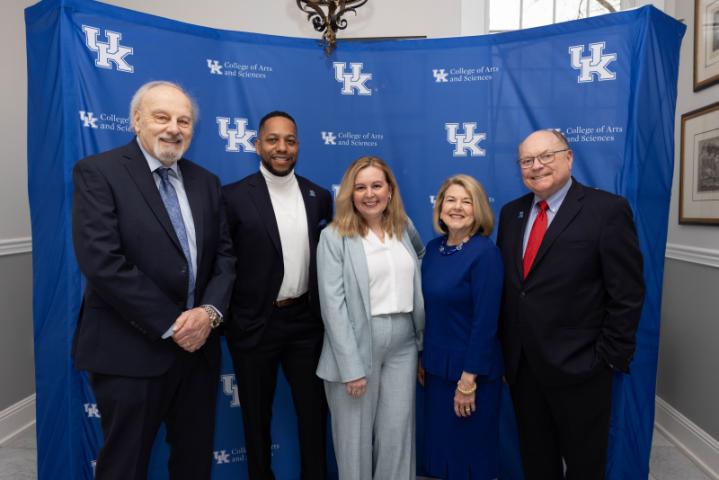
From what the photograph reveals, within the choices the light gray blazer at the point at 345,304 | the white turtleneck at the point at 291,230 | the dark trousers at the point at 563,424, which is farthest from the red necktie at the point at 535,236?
the white turtleneck at the point at 291,230

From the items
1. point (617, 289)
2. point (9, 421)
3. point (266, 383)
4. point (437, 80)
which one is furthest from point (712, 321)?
point (9, 421)

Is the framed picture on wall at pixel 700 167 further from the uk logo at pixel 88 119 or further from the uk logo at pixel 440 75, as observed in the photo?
the uk logo at pixel 88 119

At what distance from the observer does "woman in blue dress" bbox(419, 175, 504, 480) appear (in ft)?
5.83

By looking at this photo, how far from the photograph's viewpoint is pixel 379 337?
184 centimetres

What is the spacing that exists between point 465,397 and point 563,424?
0.37m

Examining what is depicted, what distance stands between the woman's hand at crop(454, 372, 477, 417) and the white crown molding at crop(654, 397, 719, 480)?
5.49ft

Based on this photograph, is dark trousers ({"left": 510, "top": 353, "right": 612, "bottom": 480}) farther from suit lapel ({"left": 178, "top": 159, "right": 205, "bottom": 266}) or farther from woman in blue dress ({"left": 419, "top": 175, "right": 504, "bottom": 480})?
suit lapel ({"left": 178, "top": 159, "right": 205, "bottom": 266})

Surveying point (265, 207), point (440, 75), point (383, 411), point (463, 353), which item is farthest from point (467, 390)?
point (440, 75)

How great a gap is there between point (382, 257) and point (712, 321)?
6.44 feet

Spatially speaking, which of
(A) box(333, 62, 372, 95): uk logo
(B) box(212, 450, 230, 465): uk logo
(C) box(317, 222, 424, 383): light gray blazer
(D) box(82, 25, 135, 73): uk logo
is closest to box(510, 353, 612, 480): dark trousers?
(C) box(317, 222, 424, 383): light gray blazer

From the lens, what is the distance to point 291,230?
205 centimetres

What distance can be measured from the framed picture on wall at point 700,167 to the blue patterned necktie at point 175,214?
2630 mm

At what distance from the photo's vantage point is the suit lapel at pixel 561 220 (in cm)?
173

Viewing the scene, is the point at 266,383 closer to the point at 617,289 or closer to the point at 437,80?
the point at 617,289
